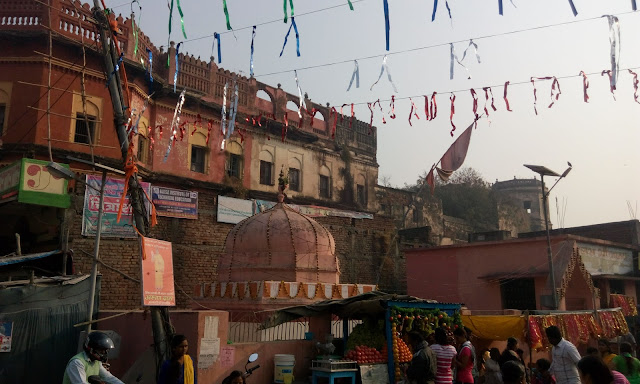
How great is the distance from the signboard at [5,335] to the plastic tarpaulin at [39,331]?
0.05 meters

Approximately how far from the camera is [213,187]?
75.5 feet

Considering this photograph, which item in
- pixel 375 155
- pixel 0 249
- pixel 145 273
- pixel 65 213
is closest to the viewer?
pixel 145 273

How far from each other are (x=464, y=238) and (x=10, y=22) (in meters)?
32.2

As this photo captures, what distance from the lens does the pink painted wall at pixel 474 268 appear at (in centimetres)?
1862

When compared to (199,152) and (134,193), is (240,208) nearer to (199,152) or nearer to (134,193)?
(199,152)

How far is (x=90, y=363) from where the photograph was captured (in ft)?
16.0

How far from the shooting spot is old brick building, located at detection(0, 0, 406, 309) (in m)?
18.0

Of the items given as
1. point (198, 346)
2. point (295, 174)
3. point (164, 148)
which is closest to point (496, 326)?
point (198, 346)

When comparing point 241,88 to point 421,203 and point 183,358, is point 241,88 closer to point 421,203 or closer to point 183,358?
point 421,203

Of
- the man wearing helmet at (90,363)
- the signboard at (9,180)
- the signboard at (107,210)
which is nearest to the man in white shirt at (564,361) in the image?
the man wearing helmet at (90,363)

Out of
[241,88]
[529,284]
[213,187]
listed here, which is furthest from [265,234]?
[241,88]

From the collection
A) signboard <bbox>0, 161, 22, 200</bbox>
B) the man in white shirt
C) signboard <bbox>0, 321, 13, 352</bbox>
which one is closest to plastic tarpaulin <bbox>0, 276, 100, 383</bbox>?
signboard <bbox>0, 321, 13, 352</bbox>

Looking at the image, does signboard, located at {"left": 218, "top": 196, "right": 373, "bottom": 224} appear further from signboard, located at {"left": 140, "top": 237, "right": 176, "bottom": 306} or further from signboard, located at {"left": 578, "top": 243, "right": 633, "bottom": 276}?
signboard, located at {"left": 140, "top": 237, "right": 176, "bottom": 306}

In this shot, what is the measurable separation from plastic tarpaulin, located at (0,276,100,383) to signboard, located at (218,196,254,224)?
12.9 meters
